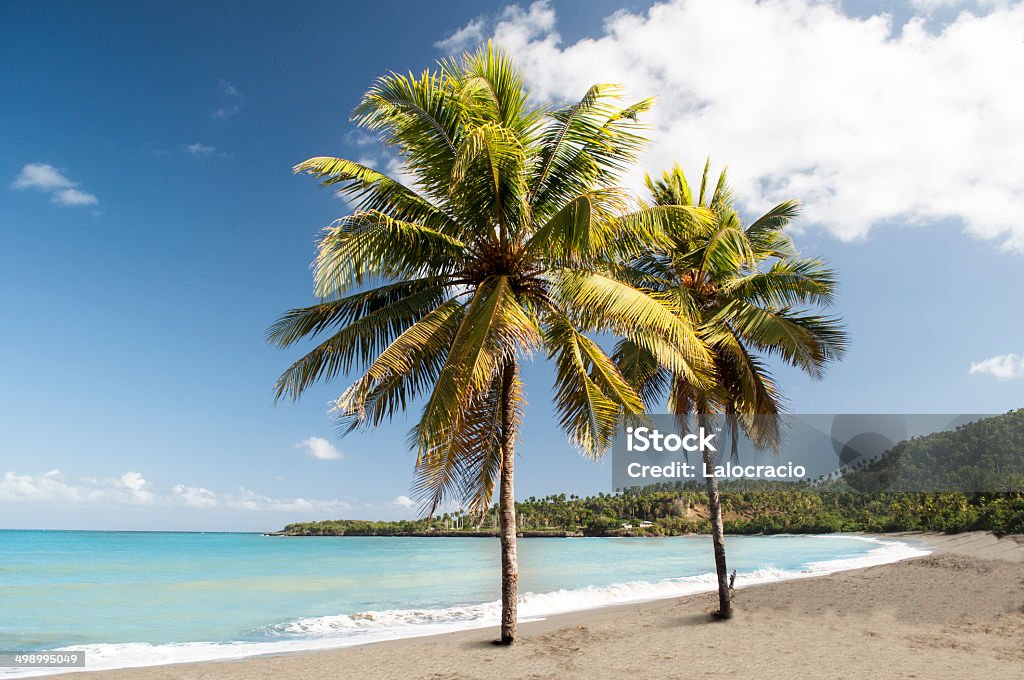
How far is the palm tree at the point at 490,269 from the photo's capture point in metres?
8.38

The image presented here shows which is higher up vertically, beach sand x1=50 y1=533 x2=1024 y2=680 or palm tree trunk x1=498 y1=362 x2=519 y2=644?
palm tree trunk x1=498 y1=362 x2=519 y2=644

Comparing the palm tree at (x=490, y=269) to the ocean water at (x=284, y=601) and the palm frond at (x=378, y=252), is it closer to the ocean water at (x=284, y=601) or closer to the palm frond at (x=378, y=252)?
the palm frond at (x=378, y=252)

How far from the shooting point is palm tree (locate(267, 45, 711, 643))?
330 inches

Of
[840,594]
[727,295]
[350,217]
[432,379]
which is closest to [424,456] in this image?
[432,379]

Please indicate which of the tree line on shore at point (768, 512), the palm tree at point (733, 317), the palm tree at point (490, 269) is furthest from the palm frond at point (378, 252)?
the tree line on shore at point (768, 512)

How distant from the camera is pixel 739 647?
9.55 metres

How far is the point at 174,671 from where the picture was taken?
9.34m

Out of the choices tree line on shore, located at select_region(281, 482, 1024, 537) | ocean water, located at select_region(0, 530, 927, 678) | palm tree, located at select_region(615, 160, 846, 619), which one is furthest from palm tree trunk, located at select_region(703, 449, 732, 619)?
tree line on shore, located at select_region(281, 482, 1024, 537)

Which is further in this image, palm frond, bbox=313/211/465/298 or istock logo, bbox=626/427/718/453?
istock logo, bbox=626/427/718/453

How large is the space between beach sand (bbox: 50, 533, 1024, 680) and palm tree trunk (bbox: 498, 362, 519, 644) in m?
0.51

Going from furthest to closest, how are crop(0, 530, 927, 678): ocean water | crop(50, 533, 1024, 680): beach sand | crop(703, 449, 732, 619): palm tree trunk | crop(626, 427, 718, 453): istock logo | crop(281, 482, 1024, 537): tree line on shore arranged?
crop(281, 482, 1024, 537): tree line on shore, crop(0, 530, 927, 678): ocean water, crop(626, 427, 718, 453): istock logo, crop(703, 449, 732, 619): palm tree trunk, crop(50, 533, 1024, 680): beach sand

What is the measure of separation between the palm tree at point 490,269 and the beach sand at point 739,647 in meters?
1.21

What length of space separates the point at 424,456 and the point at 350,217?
3430mm

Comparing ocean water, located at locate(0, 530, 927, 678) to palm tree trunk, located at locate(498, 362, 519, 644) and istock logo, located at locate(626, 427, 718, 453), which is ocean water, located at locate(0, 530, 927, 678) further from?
istock logo, located at locate(626, 427, 718, 453)
